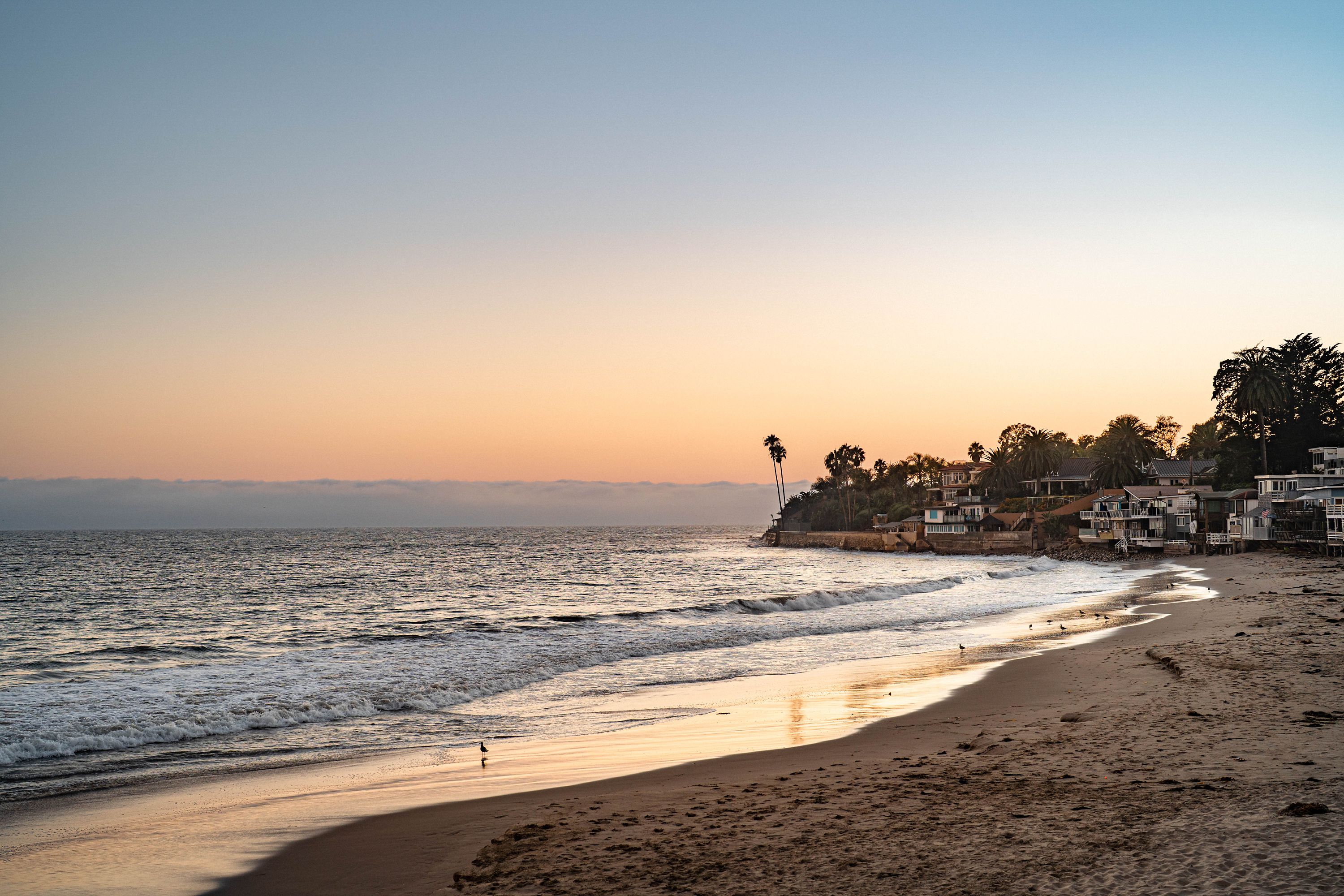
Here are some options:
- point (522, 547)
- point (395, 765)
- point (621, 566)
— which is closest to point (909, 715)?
point (395, 765)

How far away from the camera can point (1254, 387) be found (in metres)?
89.6

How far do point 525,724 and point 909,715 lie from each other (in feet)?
24.2

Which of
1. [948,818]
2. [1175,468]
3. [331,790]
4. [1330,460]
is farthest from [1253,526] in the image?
[331,790]

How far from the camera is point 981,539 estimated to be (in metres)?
110

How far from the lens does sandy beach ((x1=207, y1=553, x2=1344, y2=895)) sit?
6023mm

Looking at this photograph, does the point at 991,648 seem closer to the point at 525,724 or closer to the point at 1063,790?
the point at 525,724

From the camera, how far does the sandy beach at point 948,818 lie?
19.8 feet

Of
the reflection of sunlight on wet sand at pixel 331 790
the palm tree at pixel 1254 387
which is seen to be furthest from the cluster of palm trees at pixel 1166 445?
the reflection of sunlight on wet sand at pixel 331 790

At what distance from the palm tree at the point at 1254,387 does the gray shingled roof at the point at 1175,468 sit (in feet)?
37.1

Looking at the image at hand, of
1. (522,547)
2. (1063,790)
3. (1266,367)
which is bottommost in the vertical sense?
(522,547)

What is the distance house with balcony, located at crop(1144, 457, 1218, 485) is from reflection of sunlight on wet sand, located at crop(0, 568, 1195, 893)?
104433 millimetres

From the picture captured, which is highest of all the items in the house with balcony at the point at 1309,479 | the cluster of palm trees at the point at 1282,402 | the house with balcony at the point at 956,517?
the cluster of palm trees at the point at 1282,402

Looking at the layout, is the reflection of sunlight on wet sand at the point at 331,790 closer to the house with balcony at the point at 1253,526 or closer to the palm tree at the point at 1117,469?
the house with balcony at the point at 1253,526

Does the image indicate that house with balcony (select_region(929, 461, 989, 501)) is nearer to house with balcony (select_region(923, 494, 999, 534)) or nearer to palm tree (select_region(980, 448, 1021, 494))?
palm tree (select_region(980, 448, 1021, 494))
